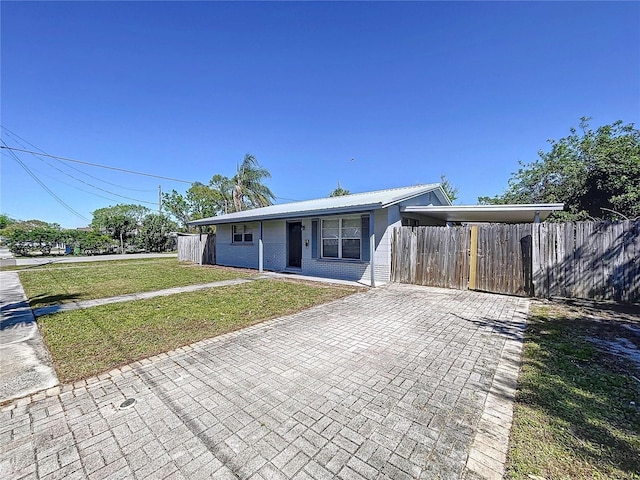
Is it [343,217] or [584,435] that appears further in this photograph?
[343,217]

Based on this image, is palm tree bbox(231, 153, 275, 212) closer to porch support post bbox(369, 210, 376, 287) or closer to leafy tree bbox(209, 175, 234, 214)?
leafy tree bbox(209, 175, 234, 214)

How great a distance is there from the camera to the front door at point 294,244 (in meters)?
12.9

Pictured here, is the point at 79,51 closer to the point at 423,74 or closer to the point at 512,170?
the point at 423,74

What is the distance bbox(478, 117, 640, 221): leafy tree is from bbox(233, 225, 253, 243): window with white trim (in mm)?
16908

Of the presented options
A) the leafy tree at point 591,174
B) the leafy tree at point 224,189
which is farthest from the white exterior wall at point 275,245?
the leafy tree at point 224,189

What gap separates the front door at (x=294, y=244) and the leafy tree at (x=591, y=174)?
13814mm

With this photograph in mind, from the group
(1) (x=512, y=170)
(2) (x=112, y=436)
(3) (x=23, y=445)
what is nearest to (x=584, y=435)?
(2) (x=112, y=436)

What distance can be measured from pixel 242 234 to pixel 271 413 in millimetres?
13601

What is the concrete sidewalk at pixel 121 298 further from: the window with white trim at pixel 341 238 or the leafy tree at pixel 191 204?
the leafy tree at pixel 191 204

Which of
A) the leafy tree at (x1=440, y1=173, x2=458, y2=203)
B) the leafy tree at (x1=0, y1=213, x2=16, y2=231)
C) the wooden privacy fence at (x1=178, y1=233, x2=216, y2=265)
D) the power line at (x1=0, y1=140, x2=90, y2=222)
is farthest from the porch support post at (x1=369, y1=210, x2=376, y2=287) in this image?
the leafy tree at (x1=0, y1=213, x2=16, y2=231)

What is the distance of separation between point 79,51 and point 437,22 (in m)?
15.4

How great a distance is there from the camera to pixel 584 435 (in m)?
Result: 2.14

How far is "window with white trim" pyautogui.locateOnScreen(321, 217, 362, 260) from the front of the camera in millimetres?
Result: 10203

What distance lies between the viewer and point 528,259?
7.51 metres
